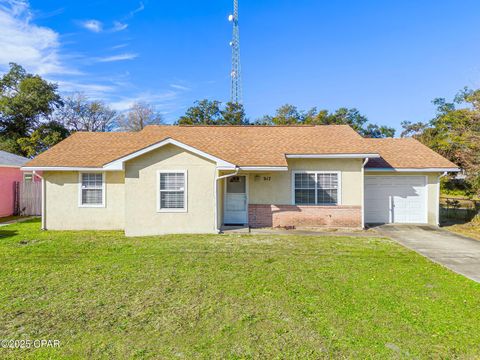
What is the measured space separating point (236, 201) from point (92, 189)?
6428 mm

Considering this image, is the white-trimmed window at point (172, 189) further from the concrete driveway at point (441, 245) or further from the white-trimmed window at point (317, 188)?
the concrete driveway at point (441, 245)

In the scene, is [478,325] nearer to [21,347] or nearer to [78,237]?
[21,347]

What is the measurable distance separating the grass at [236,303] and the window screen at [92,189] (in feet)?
12.7

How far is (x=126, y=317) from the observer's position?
446 centimetres

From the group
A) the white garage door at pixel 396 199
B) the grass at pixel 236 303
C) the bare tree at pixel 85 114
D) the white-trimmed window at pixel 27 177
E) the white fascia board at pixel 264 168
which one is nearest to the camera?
the grass at pixel 236 303

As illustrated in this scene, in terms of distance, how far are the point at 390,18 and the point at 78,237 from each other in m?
18.3

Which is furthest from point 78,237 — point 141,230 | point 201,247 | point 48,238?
point 201,247

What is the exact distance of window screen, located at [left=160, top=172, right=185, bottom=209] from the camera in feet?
35.3

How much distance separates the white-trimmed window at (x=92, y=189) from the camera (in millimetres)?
12125

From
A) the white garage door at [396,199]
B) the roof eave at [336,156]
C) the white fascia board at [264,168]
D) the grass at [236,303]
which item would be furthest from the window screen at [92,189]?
the white garage door at [396,199]

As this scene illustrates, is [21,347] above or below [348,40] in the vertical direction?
below

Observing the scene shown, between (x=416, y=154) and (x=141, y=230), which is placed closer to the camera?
(x=141, y=230)

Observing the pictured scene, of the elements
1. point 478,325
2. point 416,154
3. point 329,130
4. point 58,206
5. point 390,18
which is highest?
point 390,18

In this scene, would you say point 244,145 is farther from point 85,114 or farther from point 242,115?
point 85,114
